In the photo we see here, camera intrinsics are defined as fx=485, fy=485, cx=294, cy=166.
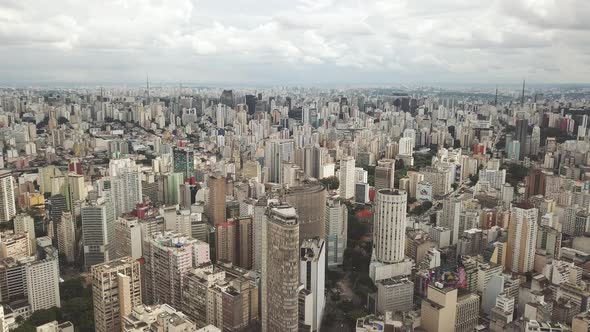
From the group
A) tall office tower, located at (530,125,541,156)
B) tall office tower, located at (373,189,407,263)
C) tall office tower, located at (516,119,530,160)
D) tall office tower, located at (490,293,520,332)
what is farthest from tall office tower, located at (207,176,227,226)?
tall office tower, located at (530,125,541,156)

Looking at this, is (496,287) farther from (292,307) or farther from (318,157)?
(318,157)

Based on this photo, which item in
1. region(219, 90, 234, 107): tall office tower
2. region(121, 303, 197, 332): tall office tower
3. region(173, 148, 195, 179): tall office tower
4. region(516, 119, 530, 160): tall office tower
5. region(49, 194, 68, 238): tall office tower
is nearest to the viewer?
region(121, 303, 197, 332): tall office tower

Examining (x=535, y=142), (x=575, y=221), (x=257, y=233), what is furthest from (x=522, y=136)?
(x=257, y=233)

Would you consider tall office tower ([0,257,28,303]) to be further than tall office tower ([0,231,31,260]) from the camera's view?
No

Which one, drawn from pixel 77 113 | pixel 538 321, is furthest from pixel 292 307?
pixel 77 113

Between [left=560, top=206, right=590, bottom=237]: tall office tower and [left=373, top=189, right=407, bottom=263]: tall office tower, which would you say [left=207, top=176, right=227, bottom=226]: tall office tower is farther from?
[left=560, top=206, right=590, bottom=237]: tall office tower

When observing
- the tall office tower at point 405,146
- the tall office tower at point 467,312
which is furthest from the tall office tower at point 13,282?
the tall office tower at point 405,146

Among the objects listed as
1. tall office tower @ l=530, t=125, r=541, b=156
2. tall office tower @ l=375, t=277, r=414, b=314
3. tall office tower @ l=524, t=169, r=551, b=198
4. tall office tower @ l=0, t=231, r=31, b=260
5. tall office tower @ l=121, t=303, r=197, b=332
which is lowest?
tall office tower @ l=375, t=277, r=414, b=314
